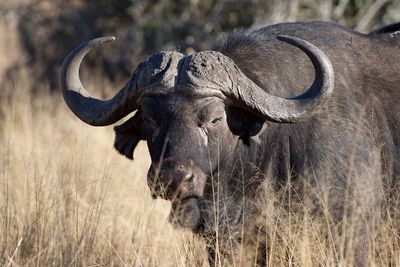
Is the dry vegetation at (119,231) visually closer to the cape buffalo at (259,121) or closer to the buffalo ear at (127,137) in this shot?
the cape buffalo at (259,121)

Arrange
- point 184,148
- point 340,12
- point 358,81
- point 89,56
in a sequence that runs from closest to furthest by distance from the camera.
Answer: point 184,148
point 358,81
point 340,12
point 89,56

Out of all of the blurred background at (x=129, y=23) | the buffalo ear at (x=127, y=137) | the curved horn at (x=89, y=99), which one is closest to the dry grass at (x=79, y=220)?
the buffalo ear at (x=127, y=137)

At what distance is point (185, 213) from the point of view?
5500 millimetres

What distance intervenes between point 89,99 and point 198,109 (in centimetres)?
94

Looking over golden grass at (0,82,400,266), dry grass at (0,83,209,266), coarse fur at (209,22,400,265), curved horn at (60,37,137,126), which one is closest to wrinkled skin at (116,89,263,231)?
curved horn at (60,37,137,126)

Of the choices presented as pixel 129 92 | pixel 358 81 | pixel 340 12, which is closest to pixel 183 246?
pixel 129 92

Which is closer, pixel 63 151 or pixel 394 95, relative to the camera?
pixel 394 95

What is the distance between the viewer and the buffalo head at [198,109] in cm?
539

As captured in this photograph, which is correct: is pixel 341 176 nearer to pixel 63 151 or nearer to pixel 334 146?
pixel 334 146

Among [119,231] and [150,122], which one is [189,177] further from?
[119,231]

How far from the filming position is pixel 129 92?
5.80 metres

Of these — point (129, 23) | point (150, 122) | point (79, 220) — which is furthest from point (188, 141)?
point (129, 23)

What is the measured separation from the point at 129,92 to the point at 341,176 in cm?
141

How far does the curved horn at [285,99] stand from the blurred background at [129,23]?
9.90 meters
